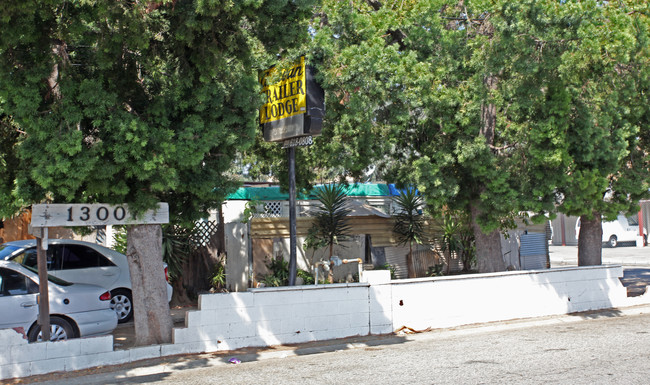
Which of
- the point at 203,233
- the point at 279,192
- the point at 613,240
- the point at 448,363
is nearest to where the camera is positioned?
the point at 448,363

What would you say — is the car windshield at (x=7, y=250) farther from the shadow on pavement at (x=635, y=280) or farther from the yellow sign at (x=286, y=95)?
the shadow on pavement at (x=635, y=280)

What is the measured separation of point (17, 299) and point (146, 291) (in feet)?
6.49

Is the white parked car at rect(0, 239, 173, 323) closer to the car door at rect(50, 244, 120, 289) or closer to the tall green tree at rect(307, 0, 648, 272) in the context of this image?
the car door at rect(50, 244, 120, 289)

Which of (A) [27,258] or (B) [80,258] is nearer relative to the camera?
(A) [27,258]

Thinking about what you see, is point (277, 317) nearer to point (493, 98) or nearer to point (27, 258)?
point (27, 258)

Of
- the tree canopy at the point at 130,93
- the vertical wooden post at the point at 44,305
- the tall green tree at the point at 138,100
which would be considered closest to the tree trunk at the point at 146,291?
the tall green tree at the point at 138,100

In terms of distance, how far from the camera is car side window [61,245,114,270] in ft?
37.4

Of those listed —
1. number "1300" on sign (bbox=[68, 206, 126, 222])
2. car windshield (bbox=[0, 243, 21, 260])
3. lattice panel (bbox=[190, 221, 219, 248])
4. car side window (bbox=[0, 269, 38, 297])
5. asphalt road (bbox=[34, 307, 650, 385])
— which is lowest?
asphalt road (bbox=[34, 307, 650, 385])

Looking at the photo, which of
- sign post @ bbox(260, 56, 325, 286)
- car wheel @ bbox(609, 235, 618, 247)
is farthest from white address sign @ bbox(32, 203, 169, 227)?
car wheel @ bbox(609, 235, 618, 247)

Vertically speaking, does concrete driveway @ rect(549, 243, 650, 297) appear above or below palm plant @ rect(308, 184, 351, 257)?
below

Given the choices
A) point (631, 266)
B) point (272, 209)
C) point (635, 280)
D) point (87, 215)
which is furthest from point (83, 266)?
point (631, 266)

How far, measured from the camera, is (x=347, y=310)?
1011 cm

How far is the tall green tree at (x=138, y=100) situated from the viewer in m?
7.39

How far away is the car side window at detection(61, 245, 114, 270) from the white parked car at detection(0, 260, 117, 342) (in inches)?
86.1
